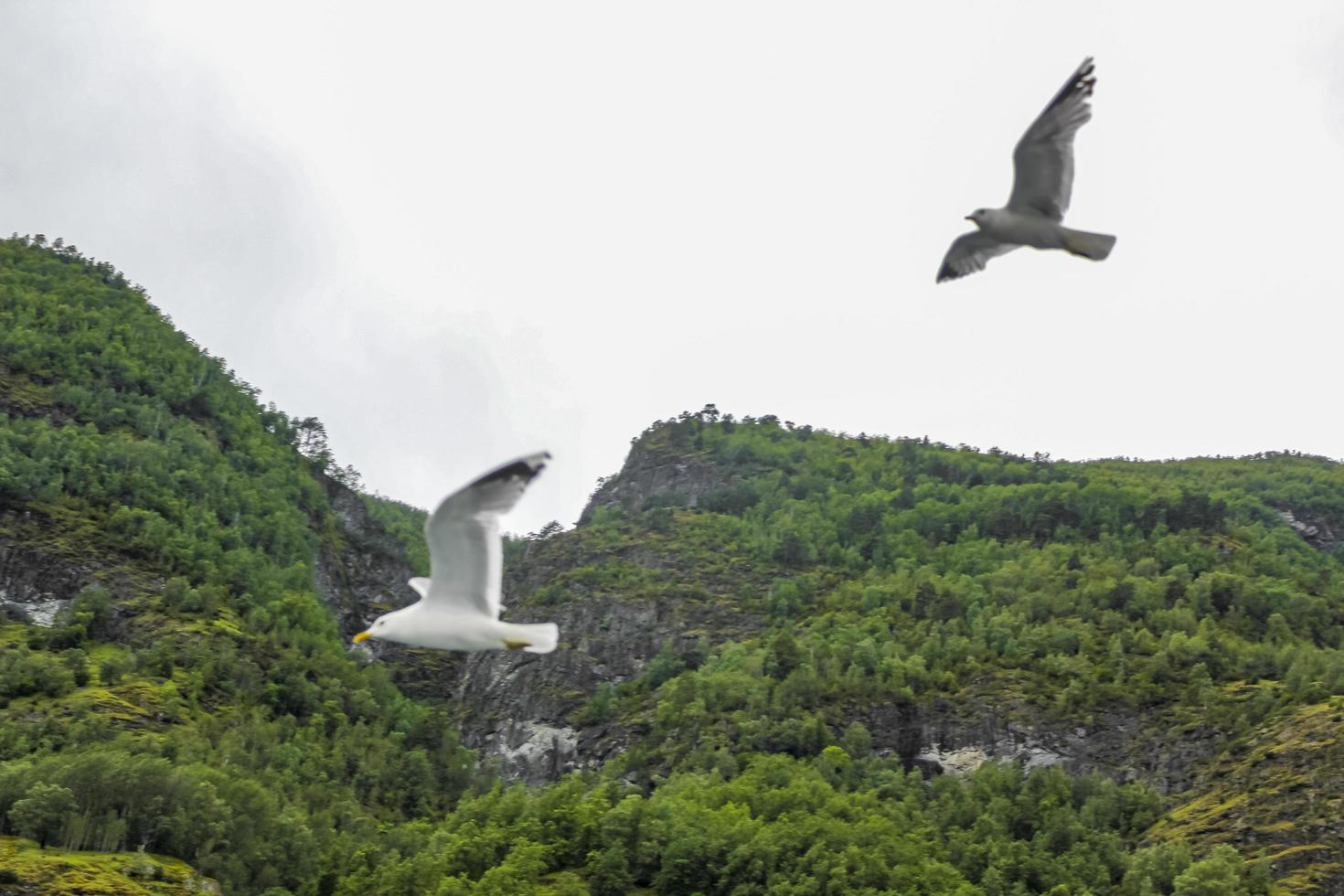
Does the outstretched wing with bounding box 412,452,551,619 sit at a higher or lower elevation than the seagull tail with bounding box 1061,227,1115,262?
lower

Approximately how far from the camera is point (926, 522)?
5138 inches

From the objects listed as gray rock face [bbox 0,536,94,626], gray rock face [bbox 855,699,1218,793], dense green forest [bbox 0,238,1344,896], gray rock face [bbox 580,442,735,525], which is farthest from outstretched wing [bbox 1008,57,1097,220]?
gray rock face [bbox 580,442,735,525]

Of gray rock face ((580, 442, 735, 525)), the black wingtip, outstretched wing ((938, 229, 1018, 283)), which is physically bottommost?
the black wingtip

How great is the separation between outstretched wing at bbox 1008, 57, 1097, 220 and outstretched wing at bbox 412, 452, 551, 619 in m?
8.91

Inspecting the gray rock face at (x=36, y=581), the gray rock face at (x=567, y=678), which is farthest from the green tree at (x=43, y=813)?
the gray rock face at (x=567, y=678)

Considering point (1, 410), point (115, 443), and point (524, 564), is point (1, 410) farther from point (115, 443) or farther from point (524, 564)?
point (524, 564)

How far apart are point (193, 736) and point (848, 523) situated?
66.9m

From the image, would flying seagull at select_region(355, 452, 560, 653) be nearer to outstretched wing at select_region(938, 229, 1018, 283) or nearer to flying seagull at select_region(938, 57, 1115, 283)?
flying seagull at select_region(938, 57, 1115, 283)

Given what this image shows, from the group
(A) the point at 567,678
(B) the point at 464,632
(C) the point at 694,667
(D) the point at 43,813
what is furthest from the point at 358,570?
(B) the point at 464,632

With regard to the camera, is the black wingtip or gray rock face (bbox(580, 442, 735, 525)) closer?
the black wingtip

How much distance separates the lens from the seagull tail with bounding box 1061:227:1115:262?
69.7 feet

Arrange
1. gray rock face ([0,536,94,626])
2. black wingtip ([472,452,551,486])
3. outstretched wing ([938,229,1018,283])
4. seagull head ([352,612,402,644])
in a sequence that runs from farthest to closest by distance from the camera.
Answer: gray rock face ([0,536,94,626]), outstretched wing ([938,229,1018,283]), seagull head ([352,612,402,644]), black wingtip ([472,452,551,486])

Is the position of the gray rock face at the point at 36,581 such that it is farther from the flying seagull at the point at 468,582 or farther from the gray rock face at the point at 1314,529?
the gray rock face at the point at 1314,529

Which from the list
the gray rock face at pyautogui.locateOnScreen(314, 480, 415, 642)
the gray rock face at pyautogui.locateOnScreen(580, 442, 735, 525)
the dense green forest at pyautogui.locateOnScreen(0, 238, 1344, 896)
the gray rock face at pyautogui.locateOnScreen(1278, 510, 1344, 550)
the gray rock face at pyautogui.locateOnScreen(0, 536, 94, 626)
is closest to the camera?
the dense green forest at pyautogui.locateOnScreen(0, 238, 1344, 896)
